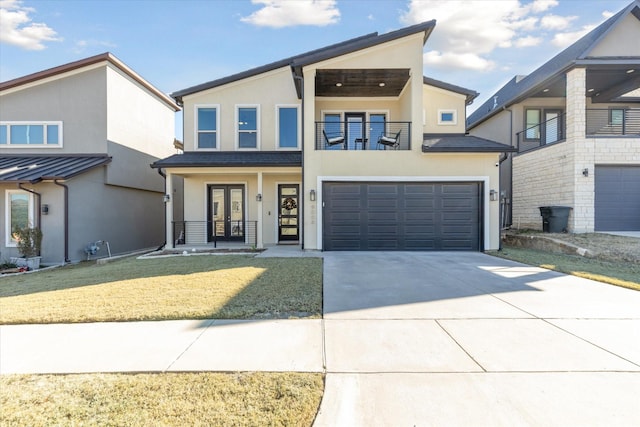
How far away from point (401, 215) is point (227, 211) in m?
7.01

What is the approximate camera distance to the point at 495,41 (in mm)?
17312

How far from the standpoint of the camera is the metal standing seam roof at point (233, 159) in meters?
11.2

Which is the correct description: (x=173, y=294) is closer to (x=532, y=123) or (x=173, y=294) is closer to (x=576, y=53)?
(x=576, y=53)

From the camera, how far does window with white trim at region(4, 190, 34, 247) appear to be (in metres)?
10.8

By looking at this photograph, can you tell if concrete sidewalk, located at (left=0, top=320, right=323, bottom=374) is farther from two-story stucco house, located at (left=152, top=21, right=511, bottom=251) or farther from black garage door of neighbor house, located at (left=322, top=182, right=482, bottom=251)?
two-story stucco house, located at (left=152, top=21, right=511, bottom=251)

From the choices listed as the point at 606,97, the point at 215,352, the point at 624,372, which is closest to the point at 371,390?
the point at 215,352

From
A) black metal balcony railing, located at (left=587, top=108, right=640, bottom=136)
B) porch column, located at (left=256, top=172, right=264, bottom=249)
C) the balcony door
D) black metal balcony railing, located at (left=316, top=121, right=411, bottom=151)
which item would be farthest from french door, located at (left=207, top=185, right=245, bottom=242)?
black metal balcony railing, located at (left=587, top=108, right=640, bottom=136)

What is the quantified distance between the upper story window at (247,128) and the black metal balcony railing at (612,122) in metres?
15.2

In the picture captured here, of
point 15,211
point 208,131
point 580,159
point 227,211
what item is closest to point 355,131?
point 208,131

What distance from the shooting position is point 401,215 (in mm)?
10672

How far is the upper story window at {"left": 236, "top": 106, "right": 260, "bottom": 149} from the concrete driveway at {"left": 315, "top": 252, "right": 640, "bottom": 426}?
8.59 meters

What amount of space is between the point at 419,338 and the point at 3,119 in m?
16.9

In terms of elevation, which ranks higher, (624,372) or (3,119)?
(3,119)

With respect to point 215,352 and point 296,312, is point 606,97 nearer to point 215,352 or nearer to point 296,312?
point 296,312
